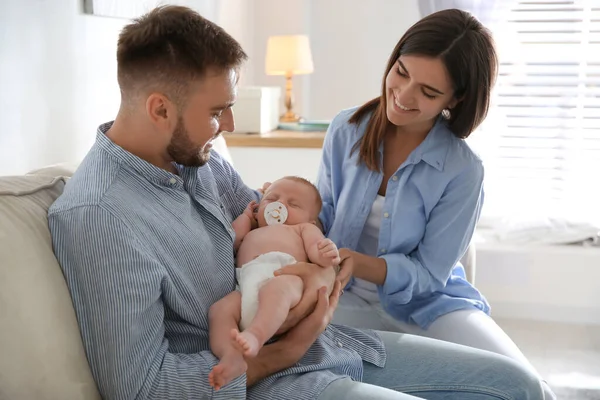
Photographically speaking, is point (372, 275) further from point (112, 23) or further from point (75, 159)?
point (112, 23)

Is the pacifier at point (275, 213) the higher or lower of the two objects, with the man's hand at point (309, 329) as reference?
higher

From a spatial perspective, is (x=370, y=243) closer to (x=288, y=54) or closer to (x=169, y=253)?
(x=169, y=253)

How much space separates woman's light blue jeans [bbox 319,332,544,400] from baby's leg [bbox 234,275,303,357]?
0.95 feet

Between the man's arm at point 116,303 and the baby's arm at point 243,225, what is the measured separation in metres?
0.45

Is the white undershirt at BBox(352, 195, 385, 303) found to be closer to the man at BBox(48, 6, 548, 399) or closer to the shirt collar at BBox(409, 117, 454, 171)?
the shirt collar at BBox(409, 117, 454, 171)

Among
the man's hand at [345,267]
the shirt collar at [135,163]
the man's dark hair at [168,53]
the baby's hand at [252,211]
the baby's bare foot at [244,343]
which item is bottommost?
the man's hand at [345,267]

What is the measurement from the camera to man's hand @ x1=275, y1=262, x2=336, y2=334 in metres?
1.52

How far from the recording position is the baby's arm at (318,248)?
162cm

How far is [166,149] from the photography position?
4.86 ft

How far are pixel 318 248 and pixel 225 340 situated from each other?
1.17 feet

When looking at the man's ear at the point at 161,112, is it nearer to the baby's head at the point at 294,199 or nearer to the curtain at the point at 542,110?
the baby's head at the point at 294,199

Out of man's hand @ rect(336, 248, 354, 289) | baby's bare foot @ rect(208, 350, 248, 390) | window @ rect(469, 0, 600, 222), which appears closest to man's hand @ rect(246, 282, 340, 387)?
baby's bare foot @ rect(208, 350, 248, 390)

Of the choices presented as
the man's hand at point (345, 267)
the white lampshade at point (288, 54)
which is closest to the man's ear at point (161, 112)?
the man's hand at point (345, 267)

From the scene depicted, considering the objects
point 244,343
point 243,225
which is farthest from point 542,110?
point 244,343
